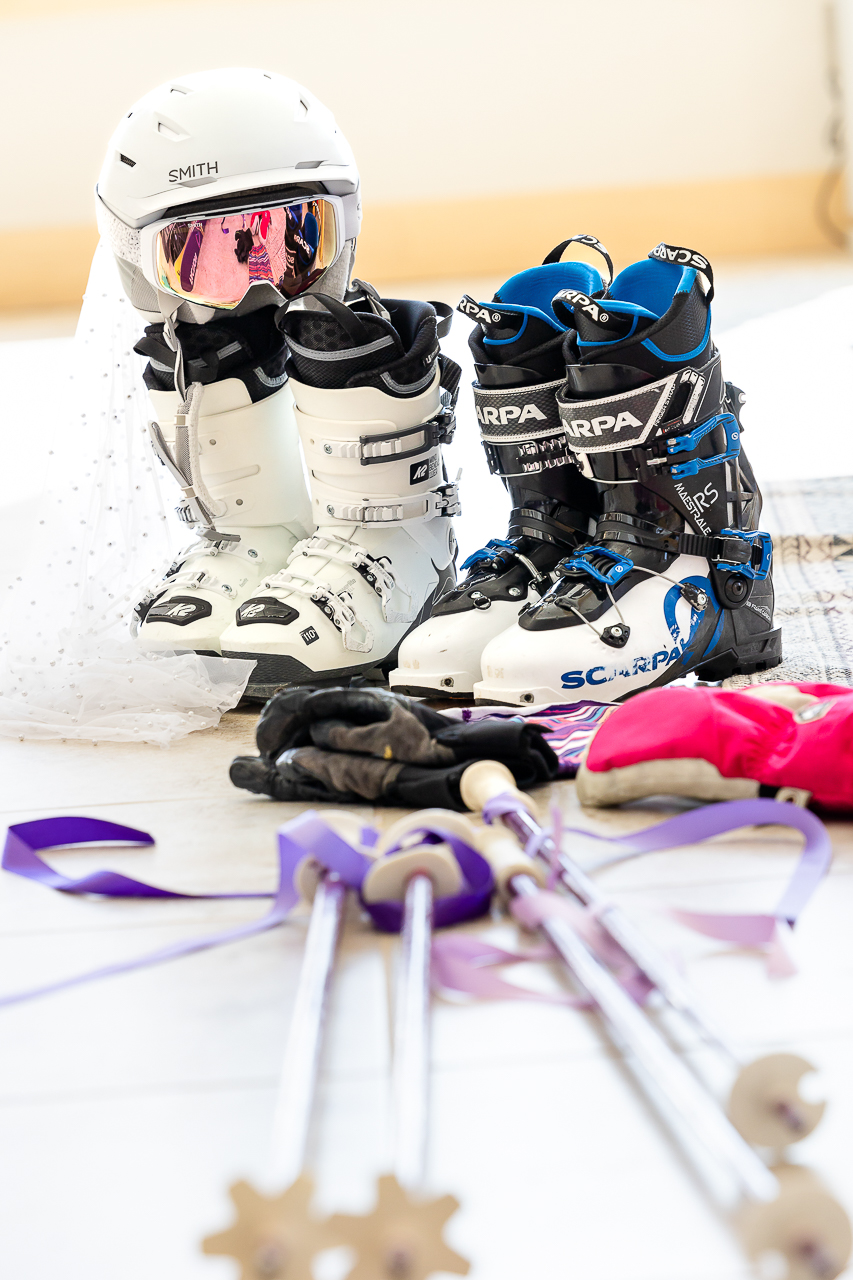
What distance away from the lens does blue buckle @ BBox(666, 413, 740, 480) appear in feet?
4.20

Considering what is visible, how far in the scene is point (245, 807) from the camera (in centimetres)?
103

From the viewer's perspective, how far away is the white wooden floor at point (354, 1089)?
19.2 inches

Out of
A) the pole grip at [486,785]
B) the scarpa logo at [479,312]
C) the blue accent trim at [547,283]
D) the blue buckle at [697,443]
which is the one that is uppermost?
the blue accent trim at [547,283]

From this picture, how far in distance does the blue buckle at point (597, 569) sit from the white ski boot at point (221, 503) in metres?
0.41

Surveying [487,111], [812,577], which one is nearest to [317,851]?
[812,577]

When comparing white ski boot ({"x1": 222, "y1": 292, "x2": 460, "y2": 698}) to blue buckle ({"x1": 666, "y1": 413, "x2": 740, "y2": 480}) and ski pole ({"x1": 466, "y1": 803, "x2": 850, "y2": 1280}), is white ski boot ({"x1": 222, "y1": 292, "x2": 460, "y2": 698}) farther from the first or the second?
ski pole ({"x1": 466, "y1": 803, "x2": 850, "y2": 1280})

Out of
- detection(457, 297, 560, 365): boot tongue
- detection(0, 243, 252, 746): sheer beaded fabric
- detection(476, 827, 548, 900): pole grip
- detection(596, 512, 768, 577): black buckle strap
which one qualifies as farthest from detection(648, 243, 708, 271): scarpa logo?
detection(476, 827, 548, 900): pole grip

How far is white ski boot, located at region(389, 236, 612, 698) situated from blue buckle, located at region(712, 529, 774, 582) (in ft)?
0.52

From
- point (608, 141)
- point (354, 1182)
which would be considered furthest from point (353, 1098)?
point (608, 141)

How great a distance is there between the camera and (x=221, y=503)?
1.52 meters

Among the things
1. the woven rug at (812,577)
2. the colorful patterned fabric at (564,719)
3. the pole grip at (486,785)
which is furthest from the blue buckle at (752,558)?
the pole grip at (486,785)

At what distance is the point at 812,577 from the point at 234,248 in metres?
0.94

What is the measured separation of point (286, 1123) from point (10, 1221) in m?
0.12

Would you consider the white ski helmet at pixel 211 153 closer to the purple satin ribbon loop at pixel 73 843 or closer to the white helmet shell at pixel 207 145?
the white helmet shell at pixel 207 145
